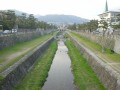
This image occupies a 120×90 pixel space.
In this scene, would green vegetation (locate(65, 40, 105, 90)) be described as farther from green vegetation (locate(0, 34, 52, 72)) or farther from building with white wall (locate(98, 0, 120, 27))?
building with white wall (locate(98, 0, 120, 27))

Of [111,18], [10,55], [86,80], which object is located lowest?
[86,80]

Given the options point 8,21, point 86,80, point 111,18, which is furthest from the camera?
point 111,18

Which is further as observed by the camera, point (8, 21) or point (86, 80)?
point (8, 21)

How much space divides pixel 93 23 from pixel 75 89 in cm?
6733

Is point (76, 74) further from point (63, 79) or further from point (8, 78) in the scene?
point (8, 78)

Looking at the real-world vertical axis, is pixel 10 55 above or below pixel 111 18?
below

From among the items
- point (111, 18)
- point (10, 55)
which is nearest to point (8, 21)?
point (10, 55)

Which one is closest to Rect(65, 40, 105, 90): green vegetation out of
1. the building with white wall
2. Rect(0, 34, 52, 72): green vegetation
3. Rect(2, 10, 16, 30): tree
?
Rect(0, 34, 52, 72): green vegetation

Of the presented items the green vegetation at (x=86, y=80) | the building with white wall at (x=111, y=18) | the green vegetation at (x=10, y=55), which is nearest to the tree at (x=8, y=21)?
the green vegetation at (x=10, y=55)

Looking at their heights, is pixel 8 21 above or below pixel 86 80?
above

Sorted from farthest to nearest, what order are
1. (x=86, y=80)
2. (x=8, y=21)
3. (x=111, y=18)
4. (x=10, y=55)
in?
(x=111, y=18), (x=8, y=21), (x=10, y=55), (x=86, y=80)

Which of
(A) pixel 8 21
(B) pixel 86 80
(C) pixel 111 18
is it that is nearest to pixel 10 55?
(B) pixel 86 80

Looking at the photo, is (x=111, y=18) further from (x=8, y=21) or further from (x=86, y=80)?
(x=86, y=80)

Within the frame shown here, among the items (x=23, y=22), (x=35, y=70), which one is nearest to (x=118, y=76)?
(x=35, y=70)
